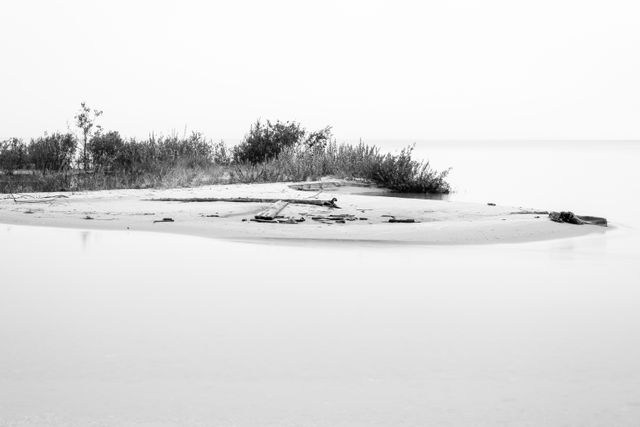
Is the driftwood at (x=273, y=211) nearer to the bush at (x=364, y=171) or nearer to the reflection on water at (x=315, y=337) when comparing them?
the reflection on water at (x=315, y=337)

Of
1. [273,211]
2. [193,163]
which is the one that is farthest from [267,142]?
[273,211]

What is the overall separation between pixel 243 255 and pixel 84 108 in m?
15.8

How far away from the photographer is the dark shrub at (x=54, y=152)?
22375mm

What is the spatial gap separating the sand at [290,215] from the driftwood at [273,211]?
12cm

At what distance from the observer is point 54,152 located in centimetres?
2261

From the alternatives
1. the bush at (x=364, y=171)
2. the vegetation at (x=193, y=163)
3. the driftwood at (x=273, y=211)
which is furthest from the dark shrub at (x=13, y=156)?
the driftwood at (x=273, y=211)

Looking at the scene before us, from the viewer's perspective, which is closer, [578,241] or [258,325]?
[258,325]

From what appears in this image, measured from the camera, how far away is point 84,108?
72.0 ft

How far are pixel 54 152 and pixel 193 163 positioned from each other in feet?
18.8

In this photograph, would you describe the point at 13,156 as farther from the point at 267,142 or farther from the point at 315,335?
the point at 315,335

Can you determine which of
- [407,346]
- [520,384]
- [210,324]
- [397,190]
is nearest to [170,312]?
[210,324]

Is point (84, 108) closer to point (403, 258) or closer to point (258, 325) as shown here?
point (403, 258)

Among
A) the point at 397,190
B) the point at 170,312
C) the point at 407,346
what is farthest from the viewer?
the point at 397,190

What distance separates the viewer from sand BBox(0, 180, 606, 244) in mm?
9312
